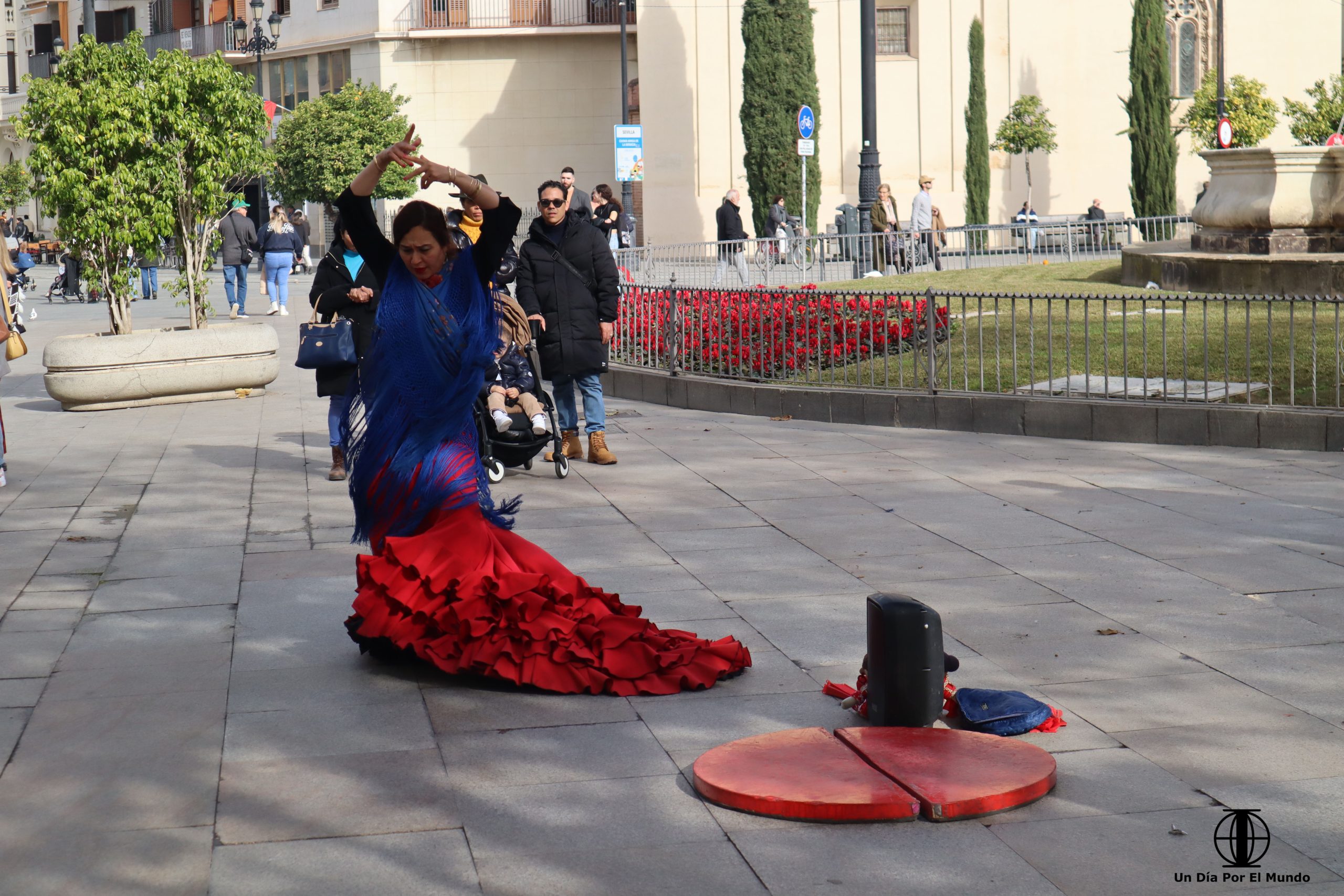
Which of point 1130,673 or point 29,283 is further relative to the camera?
point 29,283

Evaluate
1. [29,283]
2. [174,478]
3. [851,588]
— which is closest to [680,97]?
[29,283]

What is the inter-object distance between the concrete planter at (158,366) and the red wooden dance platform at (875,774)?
33.5 ft

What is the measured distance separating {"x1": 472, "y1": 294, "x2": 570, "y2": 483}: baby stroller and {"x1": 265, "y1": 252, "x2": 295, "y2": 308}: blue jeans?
→ 48.9 feet

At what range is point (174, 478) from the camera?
9.81m

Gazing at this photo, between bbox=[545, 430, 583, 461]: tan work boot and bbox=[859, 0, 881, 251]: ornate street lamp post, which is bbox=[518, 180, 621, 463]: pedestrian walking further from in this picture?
bbox=[859, 0, 881, 251]: ornate street lamp post

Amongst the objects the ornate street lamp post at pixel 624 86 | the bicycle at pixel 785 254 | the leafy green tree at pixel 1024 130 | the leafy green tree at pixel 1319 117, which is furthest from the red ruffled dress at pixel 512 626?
the leafy green tree at pixel 1024 130

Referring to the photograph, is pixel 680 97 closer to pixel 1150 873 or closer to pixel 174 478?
pixel 174 478

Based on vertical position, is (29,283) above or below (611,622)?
above

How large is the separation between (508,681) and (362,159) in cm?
3482

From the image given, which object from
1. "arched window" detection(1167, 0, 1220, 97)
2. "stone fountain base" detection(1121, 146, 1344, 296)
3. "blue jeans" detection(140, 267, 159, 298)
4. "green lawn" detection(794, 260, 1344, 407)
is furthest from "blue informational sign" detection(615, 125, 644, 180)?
"arched window" detection(1167, 0, 1220, 97)

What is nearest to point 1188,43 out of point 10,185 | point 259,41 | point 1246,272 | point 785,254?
point 259,41

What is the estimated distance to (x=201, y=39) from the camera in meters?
53.4

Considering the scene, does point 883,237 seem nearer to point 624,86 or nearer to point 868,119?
point 868,119

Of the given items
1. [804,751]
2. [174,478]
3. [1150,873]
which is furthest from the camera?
[174,478]
